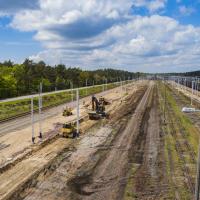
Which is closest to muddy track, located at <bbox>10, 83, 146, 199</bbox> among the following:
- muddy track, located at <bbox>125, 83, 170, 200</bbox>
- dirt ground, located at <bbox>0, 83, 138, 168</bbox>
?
muddy track, located at <bbox>125, 83, 170, 200</bbox>

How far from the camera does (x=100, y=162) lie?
2428 centimetres

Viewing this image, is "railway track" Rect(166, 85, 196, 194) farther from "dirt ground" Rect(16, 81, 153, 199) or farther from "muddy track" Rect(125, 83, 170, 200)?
"dirt ground" Rect(16, 81, 153, 199)

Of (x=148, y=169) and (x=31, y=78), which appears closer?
(x=148, y=169)

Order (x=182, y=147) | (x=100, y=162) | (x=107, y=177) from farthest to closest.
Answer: (x=182, y=147)
(x=100, y=162)
(x=107, y=177)

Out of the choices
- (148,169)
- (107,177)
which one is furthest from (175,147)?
(107,177)

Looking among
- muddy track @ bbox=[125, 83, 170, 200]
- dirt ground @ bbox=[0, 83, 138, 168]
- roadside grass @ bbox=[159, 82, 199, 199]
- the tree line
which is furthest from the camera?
the tree line

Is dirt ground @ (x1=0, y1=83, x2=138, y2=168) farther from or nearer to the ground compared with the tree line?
nearer to the ground

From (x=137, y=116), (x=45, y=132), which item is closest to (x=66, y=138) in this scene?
(x=45, y=132)

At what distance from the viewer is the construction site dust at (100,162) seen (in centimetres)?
1833

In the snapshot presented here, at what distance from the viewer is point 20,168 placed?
22.2m

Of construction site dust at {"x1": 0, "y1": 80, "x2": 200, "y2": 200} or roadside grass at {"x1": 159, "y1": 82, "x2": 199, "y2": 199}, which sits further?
roadside grass at {"x1": 159, "y1": 82, "x2": 199, "y2": 199}

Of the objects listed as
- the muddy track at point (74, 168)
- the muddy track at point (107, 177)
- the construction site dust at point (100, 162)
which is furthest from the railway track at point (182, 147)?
the muddy track at point (74, 168)

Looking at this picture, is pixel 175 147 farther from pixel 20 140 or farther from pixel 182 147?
pixel 20 140

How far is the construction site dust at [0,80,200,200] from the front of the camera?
18.3m
